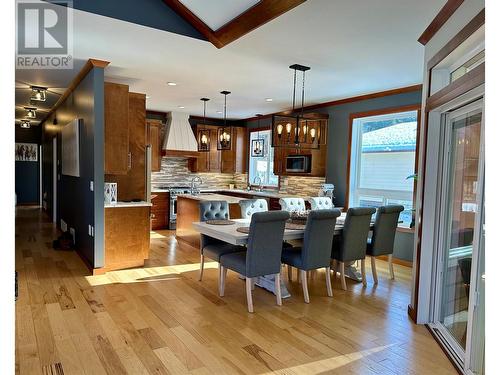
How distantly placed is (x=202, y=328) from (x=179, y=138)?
19.1ft

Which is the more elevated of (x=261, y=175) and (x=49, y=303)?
(x=261, y=175)

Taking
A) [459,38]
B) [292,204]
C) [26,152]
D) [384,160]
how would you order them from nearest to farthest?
[459,38], [292,204], [384,160], [26,152]

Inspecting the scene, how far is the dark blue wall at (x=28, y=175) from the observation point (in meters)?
11.4

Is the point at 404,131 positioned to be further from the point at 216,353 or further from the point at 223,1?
the point at 216,353

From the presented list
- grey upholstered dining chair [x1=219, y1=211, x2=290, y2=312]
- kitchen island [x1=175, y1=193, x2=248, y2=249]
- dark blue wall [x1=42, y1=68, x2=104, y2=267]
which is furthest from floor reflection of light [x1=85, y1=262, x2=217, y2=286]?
grey upholstered dining chair [x1=219, y1=211, x2=290, y2=312]

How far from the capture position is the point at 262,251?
11.7 feet

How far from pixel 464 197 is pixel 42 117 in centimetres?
998

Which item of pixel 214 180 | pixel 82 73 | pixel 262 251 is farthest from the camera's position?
pixel 214 180

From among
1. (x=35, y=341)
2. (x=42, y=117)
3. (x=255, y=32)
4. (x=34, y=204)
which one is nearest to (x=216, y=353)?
(x=35, y=341)

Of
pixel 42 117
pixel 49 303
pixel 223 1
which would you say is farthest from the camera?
pixel 42 117

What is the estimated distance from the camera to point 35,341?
2.80m

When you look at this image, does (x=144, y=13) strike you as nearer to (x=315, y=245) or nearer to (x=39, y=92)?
(x=315, y=245)

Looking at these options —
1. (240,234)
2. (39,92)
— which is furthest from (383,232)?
(39,92)

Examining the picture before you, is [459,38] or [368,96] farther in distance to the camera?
[368,96]
